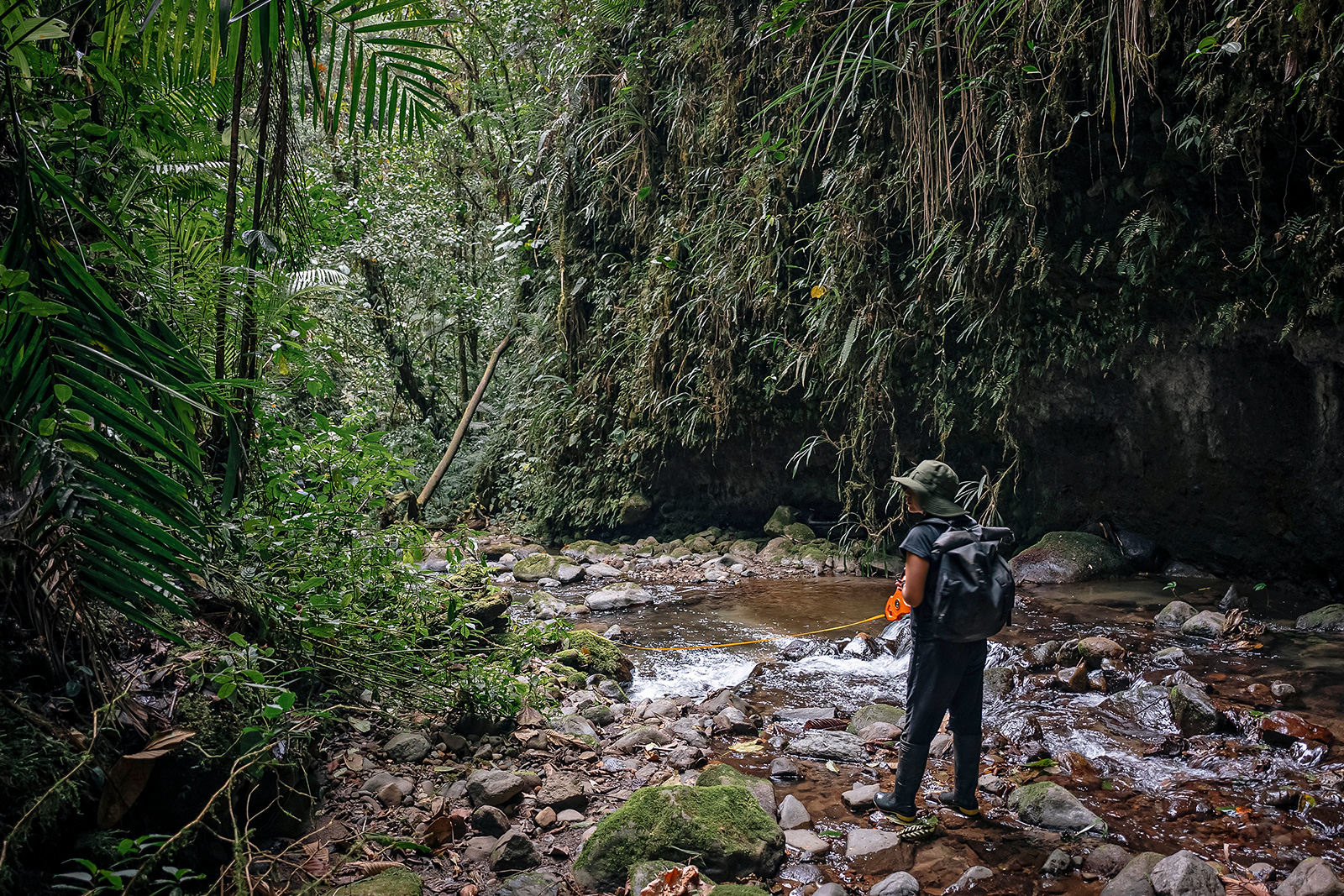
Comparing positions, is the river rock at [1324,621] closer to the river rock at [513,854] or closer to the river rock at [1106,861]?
the river rock at [1106,861]

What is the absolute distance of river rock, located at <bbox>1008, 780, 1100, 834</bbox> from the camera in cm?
306

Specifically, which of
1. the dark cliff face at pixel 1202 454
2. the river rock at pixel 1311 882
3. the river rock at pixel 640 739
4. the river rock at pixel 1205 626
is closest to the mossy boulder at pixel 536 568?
the dark cliff face at pixel 1202 454

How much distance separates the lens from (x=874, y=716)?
4289 mm

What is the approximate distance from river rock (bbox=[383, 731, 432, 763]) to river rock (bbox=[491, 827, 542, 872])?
666mm

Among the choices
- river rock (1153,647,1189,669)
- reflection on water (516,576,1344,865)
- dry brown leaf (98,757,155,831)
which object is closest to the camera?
dry brown leaf (98,757,155,831)

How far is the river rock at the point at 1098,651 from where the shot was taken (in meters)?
4.72

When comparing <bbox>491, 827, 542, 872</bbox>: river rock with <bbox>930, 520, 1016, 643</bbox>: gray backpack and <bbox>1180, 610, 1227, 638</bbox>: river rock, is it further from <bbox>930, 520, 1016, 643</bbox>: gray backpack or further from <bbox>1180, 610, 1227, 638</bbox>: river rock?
<bbox>1180, 610, 1227, 638</bbox>: river rock

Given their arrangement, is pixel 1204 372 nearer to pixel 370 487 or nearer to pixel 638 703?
pixel 638 703

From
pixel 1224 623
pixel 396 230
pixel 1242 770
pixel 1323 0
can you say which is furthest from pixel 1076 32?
pixel 396 230

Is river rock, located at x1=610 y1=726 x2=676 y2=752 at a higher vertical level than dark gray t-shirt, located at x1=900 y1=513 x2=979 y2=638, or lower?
lower

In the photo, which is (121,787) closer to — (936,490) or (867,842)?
(867,842)

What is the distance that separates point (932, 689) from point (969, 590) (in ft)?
1.57

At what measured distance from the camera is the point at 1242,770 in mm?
3439

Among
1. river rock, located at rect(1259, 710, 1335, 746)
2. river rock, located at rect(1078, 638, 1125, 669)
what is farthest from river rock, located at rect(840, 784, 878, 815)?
river rock, located at rect(1078, 638, 1125, 669)
